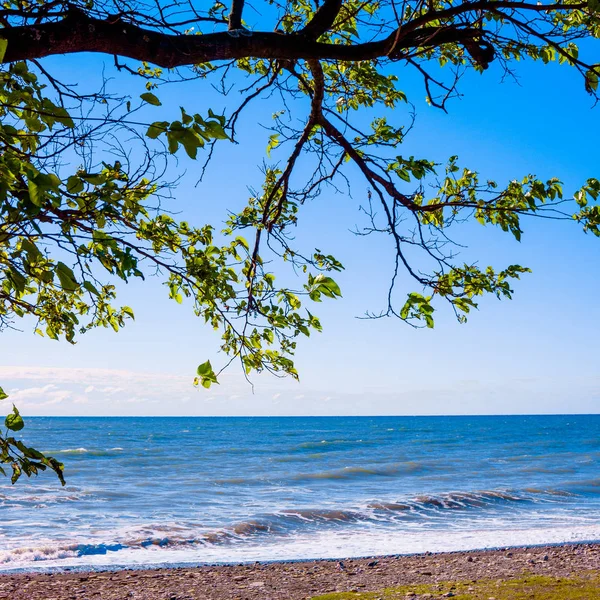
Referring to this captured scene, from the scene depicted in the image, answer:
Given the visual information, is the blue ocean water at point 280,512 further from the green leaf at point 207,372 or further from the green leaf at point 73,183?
the green leaf at point 73,183

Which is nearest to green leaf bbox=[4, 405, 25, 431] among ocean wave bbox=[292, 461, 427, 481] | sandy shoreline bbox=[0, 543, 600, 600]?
sandy shoreline bbox=[0, 543, 600, 600]

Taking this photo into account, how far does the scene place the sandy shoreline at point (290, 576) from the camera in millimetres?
9312

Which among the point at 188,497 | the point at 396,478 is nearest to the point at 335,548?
the point at 188,497

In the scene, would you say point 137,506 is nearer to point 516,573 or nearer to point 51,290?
point 516,573

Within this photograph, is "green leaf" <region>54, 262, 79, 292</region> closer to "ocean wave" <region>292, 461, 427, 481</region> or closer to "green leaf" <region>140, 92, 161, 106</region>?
"green leaf" <region>140, 92, 161, 106</region>

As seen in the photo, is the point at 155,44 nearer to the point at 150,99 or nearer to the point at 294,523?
the point at 150,99

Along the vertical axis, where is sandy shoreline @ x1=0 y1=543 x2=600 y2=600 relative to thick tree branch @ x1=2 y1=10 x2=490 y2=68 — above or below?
below

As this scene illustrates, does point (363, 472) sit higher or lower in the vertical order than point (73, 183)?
lower

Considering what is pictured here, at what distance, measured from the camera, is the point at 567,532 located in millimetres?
14672

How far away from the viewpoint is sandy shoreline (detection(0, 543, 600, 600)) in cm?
931

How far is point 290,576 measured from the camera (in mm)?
10375

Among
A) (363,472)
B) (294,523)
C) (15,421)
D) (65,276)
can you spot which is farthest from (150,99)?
(363,472)

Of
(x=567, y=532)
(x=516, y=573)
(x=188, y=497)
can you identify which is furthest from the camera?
(x=188, y=497)

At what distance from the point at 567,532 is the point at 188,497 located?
12.1 metres
